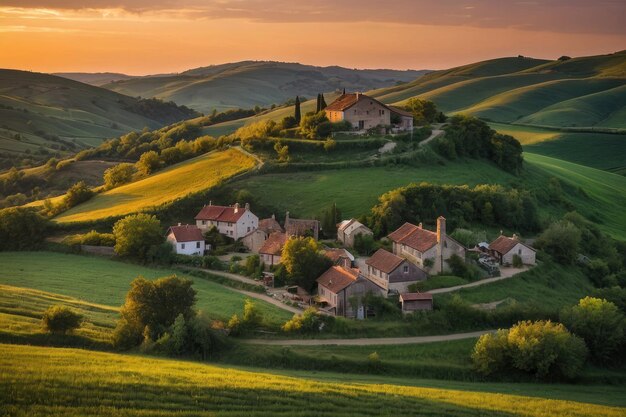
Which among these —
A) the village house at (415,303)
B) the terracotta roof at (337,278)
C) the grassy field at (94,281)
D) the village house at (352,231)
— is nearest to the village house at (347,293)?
the terracotta roof at (337,278)

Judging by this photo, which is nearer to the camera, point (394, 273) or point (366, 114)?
point (394, 273)

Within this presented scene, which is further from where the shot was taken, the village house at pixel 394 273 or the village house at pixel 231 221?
the village house at pixel 231 221

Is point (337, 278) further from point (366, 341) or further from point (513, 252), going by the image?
point (513, 252)

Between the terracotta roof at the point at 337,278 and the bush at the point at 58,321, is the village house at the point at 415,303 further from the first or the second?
the bush at the point at 58,321

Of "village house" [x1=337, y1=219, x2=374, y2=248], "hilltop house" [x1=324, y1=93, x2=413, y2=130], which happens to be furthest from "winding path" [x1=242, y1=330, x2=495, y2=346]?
"hilltop house" [x1=324, y1=93, x2=413, y2=130]

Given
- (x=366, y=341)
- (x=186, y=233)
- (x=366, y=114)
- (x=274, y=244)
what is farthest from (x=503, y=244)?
(x=366, y=114)

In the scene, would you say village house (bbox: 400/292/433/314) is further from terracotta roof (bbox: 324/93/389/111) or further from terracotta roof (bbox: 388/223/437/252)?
terracotta roof (bbox: 324/93/389/111)
